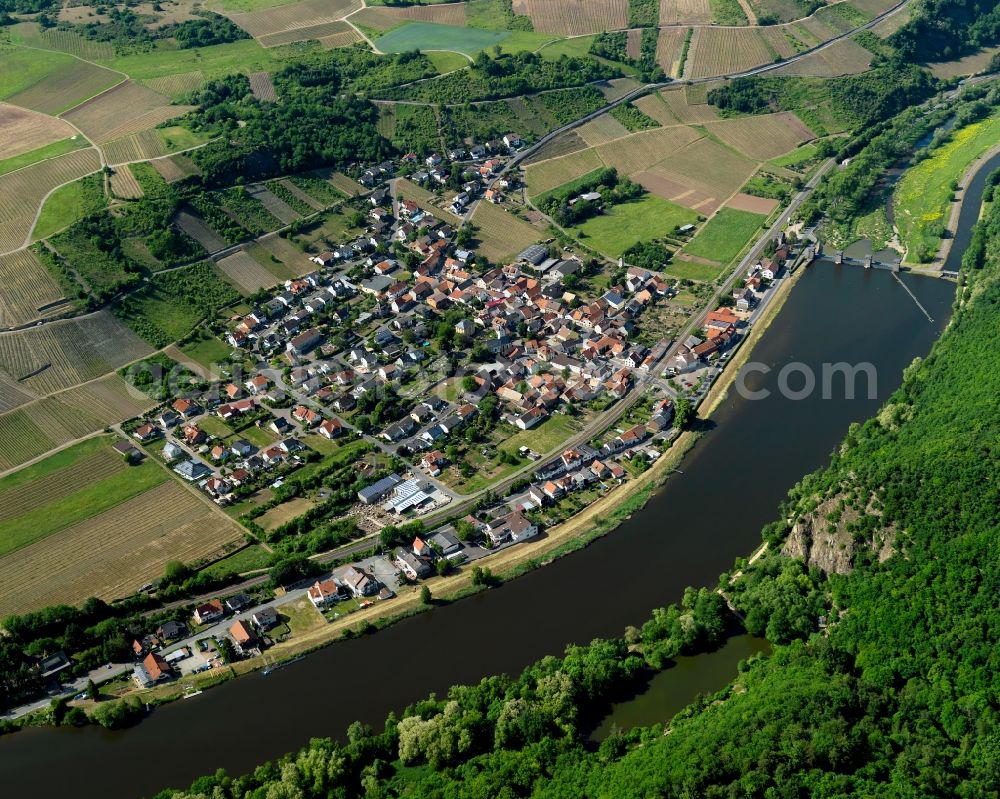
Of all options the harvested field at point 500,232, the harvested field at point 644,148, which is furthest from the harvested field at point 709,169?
the harvested field at point 500,232

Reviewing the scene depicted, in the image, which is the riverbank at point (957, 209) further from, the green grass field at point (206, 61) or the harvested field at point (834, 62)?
the green grass field at point (206, 61)

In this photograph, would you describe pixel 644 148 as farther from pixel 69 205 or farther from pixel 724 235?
pixel 69 205

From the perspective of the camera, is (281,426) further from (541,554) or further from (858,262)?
(858,262)

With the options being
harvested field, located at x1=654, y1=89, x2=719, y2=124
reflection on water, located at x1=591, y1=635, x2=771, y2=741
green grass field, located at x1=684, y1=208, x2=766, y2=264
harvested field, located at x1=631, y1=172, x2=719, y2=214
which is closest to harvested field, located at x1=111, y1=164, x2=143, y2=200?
harvested field, located at x1=631, y1=172, x2=719, y2=214

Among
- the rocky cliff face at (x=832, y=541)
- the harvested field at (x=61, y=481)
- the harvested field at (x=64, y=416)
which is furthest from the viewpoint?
the harvested field at (x=64, y=416)

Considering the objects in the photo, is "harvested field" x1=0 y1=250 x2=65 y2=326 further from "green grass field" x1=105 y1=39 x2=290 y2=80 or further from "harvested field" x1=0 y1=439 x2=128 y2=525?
"green grass field" x1=105 y1=39 x2=290 y2=80
